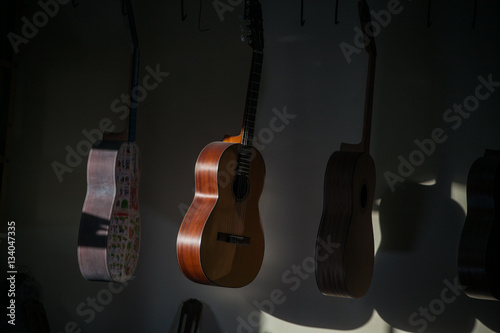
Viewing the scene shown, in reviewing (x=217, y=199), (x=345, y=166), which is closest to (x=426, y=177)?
(x=345, y=166)

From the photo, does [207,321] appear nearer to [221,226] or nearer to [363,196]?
[221,226]

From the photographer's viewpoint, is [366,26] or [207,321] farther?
[207,321]

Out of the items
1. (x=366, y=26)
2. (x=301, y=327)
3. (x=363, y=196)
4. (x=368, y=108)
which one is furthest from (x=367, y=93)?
(x=301, y=327)

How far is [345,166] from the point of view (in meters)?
2.34

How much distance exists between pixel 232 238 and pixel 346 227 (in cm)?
51

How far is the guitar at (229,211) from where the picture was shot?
237cm

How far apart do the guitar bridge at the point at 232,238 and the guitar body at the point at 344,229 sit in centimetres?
36

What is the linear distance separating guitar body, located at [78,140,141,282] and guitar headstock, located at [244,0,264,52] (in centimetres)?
75

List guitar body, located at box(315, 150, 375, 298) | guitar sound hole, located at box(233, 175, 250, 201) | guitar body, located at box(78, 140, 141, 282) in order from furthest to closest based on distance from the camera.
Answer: guitar sound hole, located at box(233, 175, 250, 201), guitar body, located at box(78, 140, 141, 282), guitar body, located at box(315, 150, 375, 298)

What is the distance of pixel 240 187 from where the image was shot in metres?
2.50

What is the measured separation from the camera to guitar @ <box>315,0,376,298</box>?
228 cm

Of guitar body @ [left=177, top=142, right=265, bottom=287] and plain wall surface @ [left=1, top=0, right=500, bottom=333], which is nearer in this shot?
guitar body @ [left=177, top=142, right=265, bottom=287]

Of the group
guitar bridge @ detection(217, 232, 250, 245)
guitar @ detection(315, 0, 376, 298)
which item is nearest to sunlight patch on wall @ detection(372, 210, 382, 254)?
guitar @ detection(315, 0, 376, 298)

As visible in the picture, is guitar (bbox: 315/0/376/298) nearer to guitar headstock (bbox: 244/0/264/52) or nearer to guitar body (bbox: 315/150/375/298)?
guitar body (bbox: 315/150/375/298)
